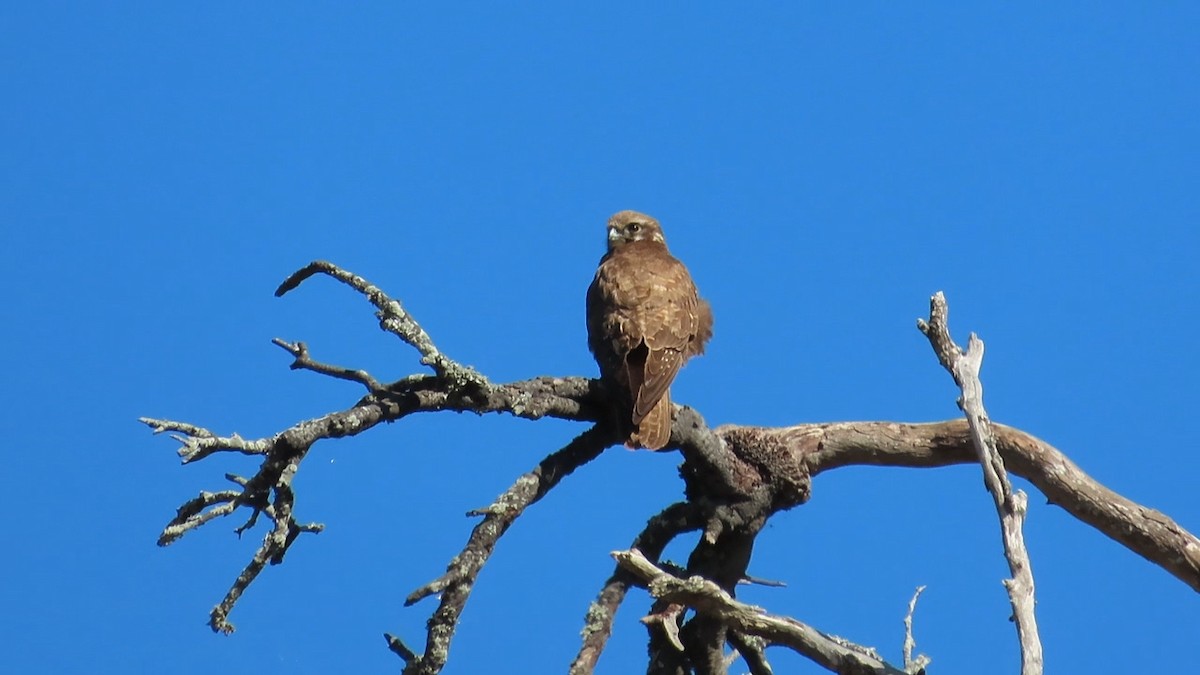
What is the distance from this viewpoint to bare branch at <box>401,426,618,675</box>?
3.35 m

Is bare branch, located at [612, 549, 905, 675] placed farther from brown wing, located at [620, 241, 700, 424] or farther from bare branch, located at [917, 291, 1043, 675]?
brown wing, located at [620, 241, 700, 424]

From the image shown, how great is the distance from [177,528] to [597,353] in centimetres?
203

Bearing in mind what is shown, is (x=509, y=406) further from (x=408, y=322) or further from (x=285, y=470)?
(x=285, y=470)

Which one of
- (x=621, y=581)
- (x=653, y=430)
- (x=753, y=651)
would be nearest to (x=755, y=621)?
(x=621, y=581)

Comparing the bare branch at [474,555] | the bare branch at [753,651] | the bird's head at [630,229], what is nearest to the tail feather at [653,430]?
the bare branch at [474,555]

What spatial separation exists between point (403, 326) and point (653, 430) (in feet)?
3.48

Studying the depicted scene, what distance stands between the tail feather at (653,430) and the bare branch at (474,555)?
0.20 m

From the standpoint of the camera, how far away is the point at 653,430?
4.17m

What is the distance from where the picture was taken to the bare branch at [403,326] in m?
3.39

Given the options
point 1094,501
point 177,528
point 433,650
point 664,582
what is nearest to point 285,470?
point 177,528

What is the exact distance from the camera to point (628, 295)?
487cm

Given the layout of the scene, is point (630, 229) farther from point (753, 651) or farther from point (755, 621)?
point (755, 621)

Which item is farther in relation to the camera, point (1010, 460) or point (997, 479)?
point (1010, 460)

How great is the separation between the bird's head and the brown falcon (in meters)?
0.43
